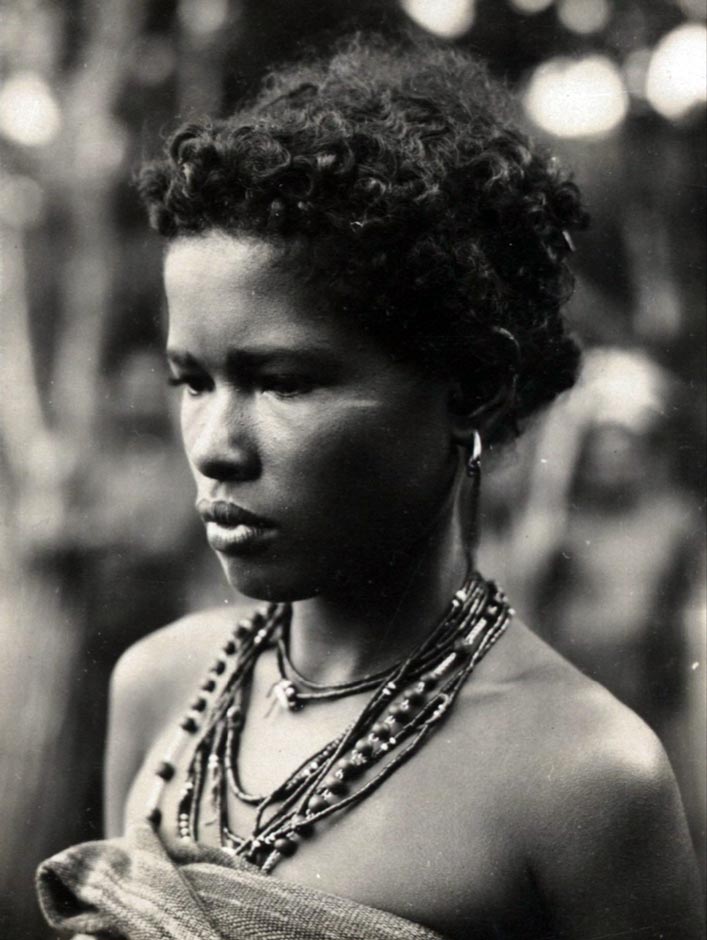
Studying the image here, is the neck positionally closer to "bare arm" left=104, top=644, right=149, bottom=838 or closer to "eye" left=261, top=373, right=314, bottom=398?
"eye" left=261, top=373, right=314, bottom=398

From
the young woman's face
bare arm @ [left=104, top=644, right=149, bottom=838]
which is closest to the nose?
the young woman's face

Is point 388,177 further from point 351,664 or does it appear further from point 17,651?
point 17,651

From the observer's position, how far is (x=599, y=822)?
1040mm

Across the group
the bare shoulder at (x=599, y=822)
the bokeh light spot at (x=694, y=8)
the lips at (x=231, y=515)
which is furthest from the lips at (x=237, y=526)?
the bokeh light spot at (x=694, y=8)

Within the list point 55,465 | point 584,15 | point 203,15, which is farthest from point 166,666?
point 584,15

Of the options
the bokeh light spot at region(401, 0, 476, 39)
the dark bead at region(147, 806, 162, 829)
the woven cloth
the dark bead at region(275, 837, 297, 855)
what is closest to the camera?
the woven cloth

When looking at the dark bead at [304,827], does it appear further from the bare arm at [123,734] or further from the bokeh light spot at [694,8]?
the bokeh light spot at [694,8]

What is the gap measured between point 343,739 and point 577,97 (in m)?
0.90

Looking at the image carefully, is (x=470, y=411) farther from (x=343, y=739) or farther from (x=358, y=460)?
(x=343, y=739)

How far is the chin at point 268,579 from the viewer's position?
3.56 ft

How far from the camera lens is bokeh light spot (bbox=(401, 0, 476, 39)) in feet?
4.44

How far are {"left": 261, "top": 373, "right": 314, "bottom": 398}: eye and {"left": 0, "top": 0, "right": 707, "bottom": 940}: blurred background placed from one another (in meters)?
0.40

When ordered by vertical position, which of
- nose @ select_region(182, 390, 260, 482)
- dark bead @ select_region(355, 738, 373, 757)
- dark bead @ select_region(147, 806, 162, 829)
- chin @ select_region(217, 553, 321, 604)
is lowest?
dark bead @ select_region(147, 806, 162, 829)

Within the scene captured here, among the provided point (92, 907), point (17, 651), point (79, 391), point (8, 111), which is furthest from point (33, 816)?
point (8, 111)
